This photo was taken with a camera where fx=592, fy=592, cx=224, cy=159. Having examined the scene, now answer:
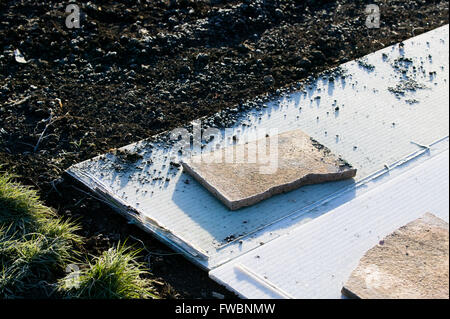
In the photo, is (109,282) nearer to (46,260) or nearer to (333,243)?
(46,260)

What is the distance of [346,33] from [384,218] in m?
2.74

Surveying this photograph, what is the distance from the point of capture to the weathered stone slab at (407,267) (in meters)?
3.35

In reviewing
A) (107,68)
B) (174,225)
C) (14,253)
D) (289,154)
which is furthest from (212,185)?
(107,68)

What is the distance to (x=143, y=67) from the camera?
215 inches

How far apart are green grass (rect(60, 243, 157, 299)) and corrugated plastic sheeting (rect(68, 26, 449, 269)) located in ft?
1.31

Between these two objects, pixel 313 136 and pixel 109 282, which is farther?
pixel 313 136

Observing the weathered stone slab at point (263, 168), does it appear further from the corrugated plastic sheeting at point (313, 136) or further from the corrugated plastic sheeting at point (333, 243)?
the corrugated plastic sheeting at point (333, 243)

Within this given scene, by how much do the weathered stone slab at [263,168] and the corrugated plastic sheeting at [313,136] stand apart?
0.25 feet

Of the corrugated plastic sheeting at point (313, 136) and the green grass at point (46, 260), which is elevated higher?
the corrugated plastic sheeting at point (313, 136)

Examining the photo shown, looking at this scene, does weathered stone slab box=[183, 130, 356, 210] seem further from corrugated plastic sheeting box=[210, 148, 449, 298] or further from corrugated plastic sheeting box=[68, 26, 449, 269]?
corrugated plastic sheeting box=[210, 148, 449, 298]

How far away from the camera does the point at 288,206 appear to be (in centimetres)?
411

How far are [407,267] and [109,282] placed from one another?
69.0 inches

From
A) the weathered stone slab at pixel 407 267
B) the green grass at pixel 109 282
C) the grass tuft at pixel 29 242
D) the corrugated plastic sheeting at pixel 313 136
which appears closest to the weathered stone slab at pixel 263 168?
the corrugated plastic sheeting at pixel 313 136

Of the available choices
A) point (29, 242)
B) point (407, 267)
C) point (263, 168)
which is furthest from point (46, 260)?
point (407, 267)
